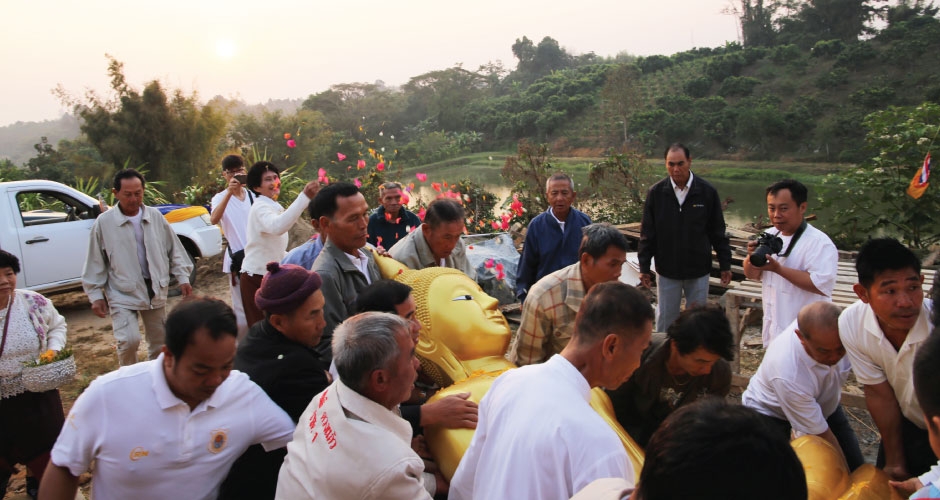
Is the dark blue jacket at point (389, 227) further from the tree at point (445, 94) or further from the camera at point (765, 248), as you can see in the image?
the tree at point (445, 94)

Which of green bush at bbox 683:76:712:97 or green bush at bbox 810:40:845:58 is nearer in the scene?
green bush at bbox 810:40:845:58

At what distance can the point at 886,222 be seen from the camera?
7246 mm

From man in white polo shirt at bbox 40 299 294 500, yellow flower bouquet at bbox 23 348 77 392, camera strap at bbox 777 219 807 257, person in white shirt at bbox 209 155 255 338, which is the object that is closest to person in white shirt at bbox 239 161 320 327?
person in white shirt at bbox 209 155 255 338

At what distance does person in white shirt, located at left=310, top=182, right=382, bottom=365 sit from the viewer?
299 centimetres

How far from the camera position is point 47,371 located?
300cm

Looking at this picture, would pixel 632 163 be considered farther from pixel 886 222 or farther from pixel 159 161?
pixel 159 161

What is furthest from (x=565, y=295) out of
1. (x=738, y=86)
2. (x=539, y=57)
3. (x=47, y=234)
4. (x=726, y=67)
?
(x=539, y=57)

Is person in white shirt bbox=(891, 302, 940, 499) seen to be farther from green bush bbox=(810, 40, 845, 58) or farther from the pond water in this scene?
green bush bbox=(810, 40, 845, 58)

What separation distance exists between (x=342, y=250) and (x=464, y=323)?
0.88 metres

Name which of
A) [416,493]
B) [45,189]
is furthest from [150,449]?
[45,189]

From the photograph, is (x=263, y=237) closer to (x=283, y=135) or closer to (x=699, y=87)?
(x=283, y=135)

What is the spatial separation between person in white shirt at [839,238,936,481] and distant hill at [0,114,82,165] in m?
84.2

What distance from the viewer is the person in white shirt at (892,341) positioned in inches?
97.7

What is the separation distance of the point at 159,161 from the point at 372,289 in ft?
49.1
